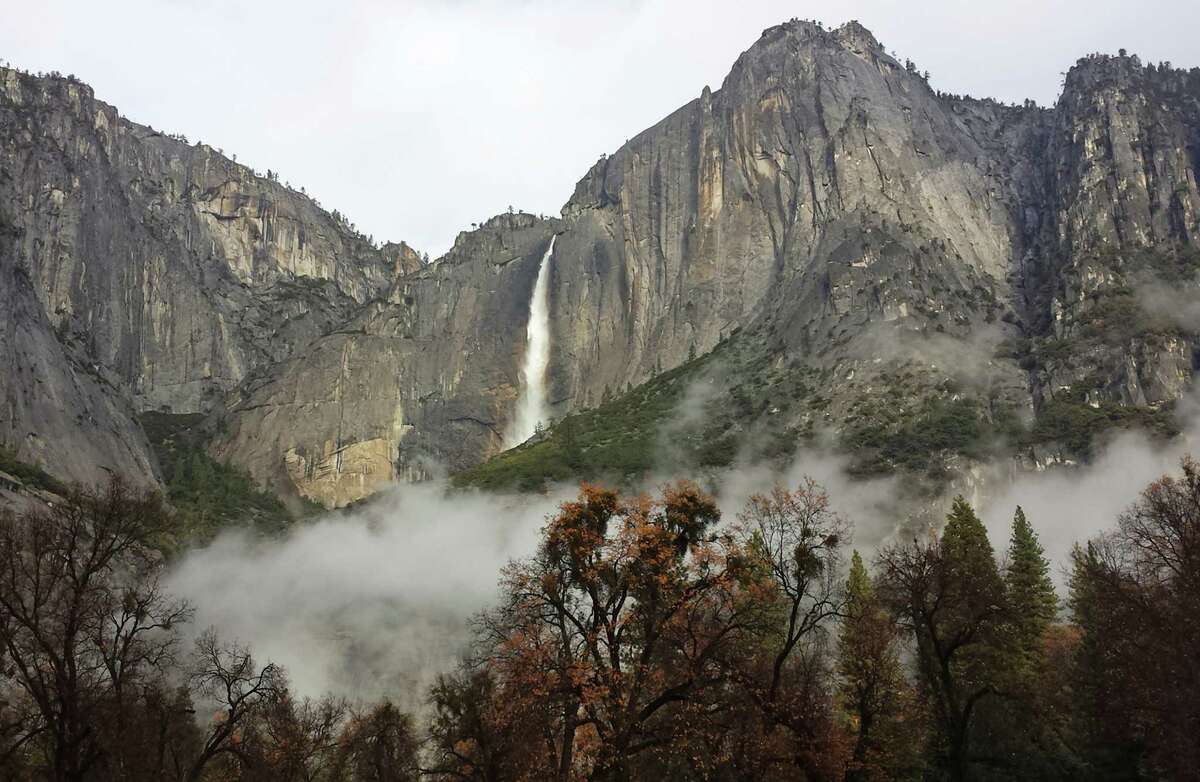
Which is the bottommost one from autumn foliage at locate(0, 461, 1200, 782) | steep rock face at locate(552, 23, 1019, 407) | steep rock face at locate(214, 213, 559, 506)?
autumn foliage at locate(0, 461, 1200, 782)

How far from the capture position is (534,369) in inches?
7077

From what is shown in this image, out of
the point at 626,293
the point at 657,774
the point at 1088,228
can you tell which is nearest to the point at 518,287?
the point at 626,293

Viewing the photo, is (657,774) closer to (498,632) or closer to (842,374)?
(498,632)

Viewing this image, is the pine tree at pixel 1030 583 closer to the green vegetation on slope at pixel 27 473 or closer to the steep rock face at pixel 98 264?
the green vegetation on slope at pixel 27 473

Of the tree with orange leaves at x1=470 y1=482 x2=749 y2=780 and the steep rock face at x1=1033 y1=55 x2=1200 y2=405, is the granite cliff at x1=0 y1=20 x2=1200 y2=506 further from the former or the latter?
the tree with orange leaves at x1=470 y1=482 x2=749 y2=780

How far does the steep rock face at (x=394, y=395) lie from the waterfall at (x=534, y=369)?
166cm

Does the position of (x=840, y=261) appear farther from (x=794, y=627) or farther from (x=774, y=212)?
(x=794, y=627)

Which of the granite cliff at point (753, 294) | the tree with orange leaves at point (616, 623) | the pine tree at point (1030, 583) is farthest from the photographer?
the granite cliff at point (753, 294)

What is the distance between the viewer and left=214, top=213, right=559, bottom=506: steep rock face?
555 ft

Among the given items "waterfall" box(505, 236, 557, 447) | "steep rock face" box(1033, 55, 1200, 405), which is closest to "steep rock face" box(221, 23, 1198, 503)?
"steep rock face" box(1033, 55, 1200, 405)

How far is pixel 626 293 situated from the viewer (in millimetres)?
180250

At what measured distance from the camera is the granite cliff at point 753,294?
12112cm

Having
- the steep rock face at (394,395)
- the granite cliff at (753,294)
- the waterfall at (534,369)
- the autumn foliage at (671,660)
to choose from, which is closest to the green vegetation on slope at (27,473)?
the granite cliff at (753,294)

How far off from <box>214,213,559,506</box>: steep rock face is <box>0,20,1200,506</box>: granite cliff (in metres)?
0.50
